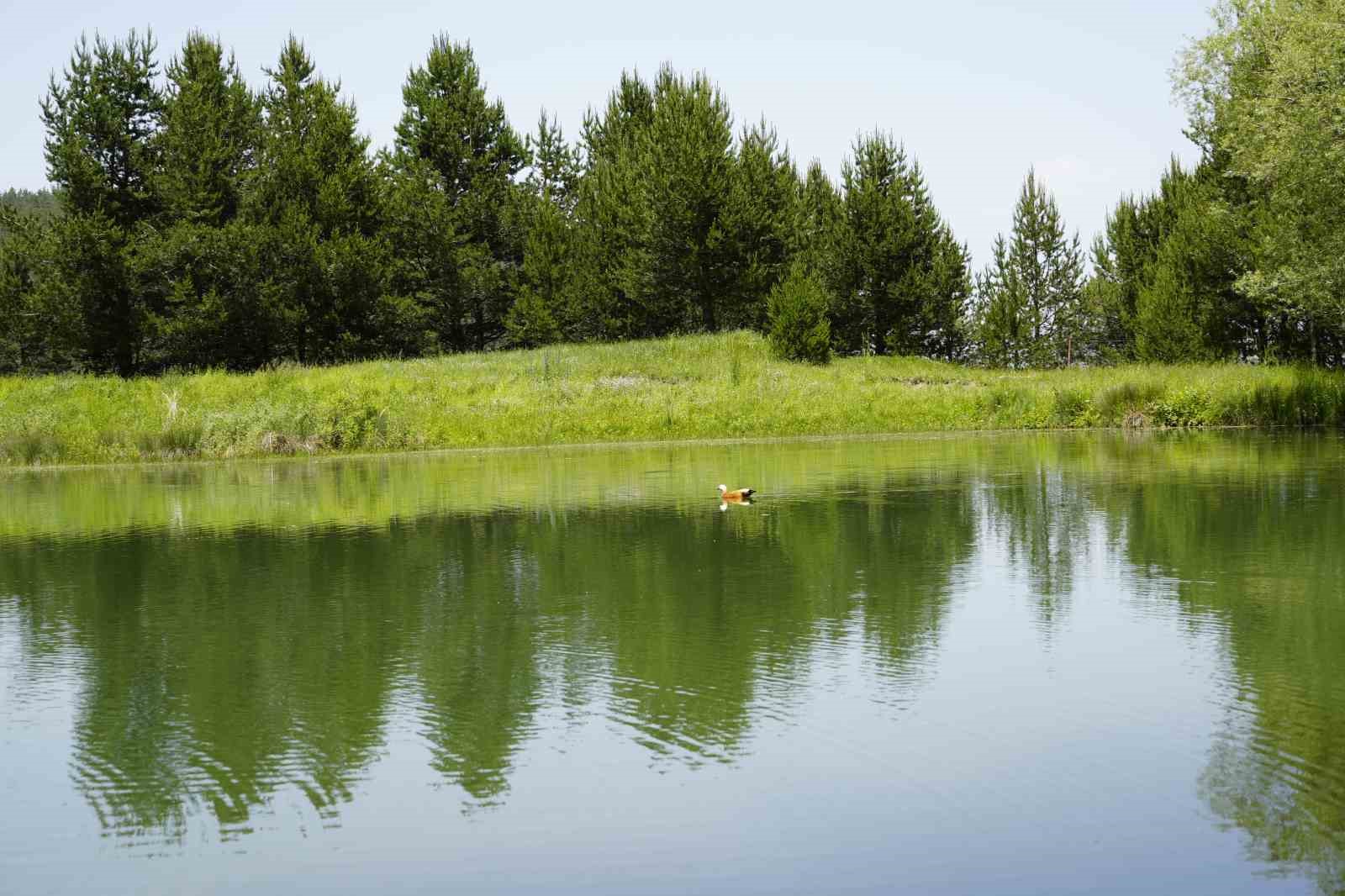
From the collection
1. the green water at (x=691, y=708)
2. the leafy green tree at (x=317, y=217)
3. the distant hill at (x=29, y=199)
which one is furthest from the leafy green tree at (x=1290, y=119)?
the distant hill at (x=29, y=199)

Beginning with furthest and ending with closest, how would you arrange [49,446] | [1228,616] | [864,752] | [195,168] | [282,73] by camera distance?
[282,73] < [195,168] < [49,446] < [1228,616] < [864,752]

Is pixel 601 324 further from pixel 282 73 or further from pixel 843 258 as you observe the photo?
pixel 282 73

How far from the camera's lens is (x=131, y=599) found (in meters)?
11.3

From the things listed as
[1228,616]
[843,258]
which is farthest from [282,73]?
[1228,616]

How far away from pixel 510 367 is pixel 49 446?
14.0m

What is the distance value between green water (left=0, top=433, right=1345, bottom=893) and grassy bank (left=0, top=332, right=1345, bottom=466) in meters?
18.1

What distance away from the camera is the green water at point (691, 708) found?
500 centimetres

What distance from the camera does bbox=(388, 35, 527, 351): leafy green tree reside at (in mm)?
55094

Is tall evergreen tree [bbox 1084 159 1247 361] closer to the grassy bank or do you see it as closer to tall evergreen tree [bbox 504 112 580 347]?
the grassy bank

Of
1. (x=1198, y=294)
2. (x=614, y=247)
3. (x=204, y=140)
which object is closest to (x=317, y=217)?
(x=204, y=140)

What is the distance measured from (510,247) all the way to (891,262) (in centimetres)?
1764

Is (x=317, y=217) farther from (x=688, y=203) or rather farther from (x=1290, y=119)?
(x=1290, y=119)

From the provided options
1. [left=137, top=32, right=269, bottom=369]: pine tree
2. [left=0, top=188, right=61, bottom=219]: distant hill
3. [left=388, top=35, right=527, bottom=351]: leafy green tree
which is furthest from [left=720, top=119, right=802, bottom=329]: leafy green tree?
[left=0, top=188, right=61, bottom=219]: distant hill

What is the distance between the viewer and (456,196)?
5775cm
